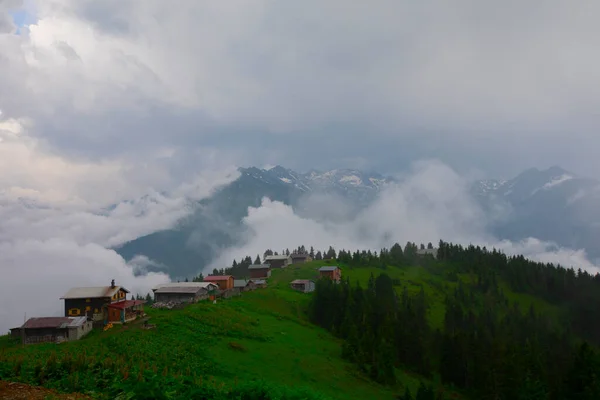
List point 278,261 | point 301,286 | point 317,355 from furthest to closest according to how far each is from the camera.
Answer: point 278,261
point 301,286
point 317,355

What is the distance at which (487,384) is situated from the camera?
6562 centimetres

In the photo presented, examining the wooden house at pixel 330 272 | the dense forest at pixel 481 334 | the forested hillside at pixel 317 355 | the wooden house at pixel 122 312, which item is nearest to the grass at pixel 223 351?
the forested hillside at pixel 317 355

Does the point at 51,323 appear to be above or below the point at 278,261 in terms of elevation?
below

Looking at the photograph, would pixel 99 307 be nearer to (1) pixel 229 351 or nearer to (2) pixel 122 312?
(2) pixel 122 312

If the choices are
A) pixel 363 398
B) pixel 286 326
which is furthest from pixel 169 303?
pixel 363 398

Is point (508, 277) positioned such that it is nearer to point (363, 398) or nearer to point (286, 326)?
point (286, 326)

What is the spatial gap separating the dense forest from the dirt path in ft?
145

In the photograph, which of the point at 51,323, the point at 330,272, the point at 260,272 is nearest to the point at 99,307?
the point at 51,323

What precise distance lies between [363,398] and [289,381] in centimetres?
1061


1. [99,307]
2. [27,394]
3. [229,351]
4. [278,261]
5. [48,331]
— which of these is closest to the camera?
[27,394]

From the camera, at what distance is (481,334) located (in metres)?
88.4

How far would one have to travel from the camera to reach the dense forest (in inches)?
2447

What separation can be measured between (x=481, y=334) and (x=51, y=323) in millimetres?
80003

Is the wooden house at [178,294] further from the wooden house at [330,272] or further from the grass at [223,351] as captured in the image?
the wooden house at [330,272]
